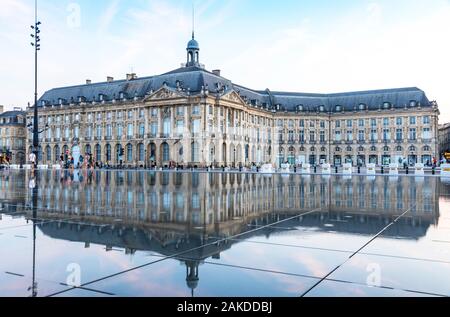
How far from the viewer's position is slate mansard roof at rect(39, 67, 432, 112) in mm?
67375

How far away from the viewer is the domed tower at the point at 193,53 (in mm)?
72688

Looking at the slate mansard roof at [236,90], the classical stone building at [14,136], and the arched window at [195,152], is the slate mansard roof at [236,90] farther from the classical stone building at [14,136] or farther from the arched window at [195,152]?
the classical stone building at [14,136]

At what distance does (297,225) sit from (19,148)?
97609 millimetres

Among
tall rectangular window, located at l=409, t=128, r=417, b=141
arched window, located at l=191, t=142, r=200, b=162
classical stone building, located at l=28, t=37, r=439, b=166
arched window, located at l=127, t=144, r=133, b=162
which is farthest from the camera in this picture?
tall rectangular window, located at l=409, t=128, r=417, b=141

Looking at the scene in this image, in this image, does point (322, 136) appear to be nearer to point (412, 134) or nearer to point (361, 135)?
point (361, 135)

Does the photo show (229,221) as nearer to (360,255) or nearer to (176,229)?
(176,229)

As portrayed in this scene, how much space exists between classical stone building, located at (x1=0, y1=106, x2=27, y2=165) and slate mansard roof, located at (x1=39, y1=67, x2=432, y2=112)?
12.3 metres

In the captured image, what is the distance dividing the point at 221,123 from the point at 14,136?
52.1 meters

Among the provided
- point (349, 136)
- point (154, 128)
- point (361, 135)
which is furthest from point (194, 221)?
point (349, 136)

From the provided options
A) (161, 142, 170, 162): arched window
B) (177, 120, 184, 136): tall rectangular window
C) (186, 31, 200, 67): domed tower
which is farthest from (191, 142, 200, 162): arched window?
(186, 31, 200, 67): domed tower

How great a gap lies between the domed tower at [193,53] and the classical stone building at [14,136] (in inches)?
1732

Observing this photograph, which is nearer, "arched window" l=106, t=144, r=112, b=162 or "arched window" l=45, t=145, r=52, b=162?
"arched window" l=106, t=144, r=112, b=162

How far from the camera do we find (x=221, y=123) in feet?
221

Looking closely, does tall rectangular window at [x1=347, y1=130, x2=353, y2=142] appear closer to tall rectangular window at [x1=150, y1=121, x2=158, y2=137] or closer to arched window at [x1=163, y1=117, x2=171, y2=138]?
arched window at [x1=163, y1=117, x2=171, y2=138]
